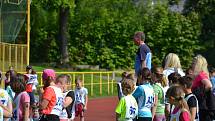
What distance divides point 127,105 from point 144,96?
0.76 m

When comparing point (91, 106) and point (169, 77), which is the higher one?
point (169, 77)

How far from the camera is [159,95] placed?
11.9 meters

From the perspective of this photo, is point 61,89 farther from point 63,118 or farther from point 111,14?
point 111,14

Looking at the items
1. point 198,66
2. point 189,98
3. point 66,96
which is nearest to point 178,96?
point 189,98

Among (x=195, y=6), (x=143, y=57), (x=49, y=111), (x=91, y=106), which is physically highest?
(x=195, y=6)

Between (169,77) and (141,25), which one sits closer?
(169,77)

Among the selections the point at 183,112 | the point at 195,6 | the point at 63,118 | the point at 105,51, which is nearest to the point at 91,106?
the point at 63,118

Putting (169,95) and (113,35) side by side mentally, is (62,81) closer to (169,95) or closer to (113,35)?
(169,95)

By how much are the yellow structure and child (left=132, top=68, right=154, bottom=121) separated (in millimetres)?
21965

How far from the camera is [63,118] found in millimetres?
12500

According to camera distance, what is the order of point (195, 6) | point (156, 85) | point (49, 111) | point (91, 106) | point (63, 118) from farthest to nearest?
point (195, 6) → point (91, 106) → point (63, 118) → point (156, 85) → point (49, 111)

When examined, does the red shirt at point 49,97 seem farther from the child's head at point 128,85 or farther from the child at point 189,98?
the child at point 189,98

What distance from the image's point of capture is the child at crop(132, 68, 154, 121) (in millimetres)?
10656

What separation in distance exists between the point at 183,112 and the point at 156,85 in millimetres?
3030
